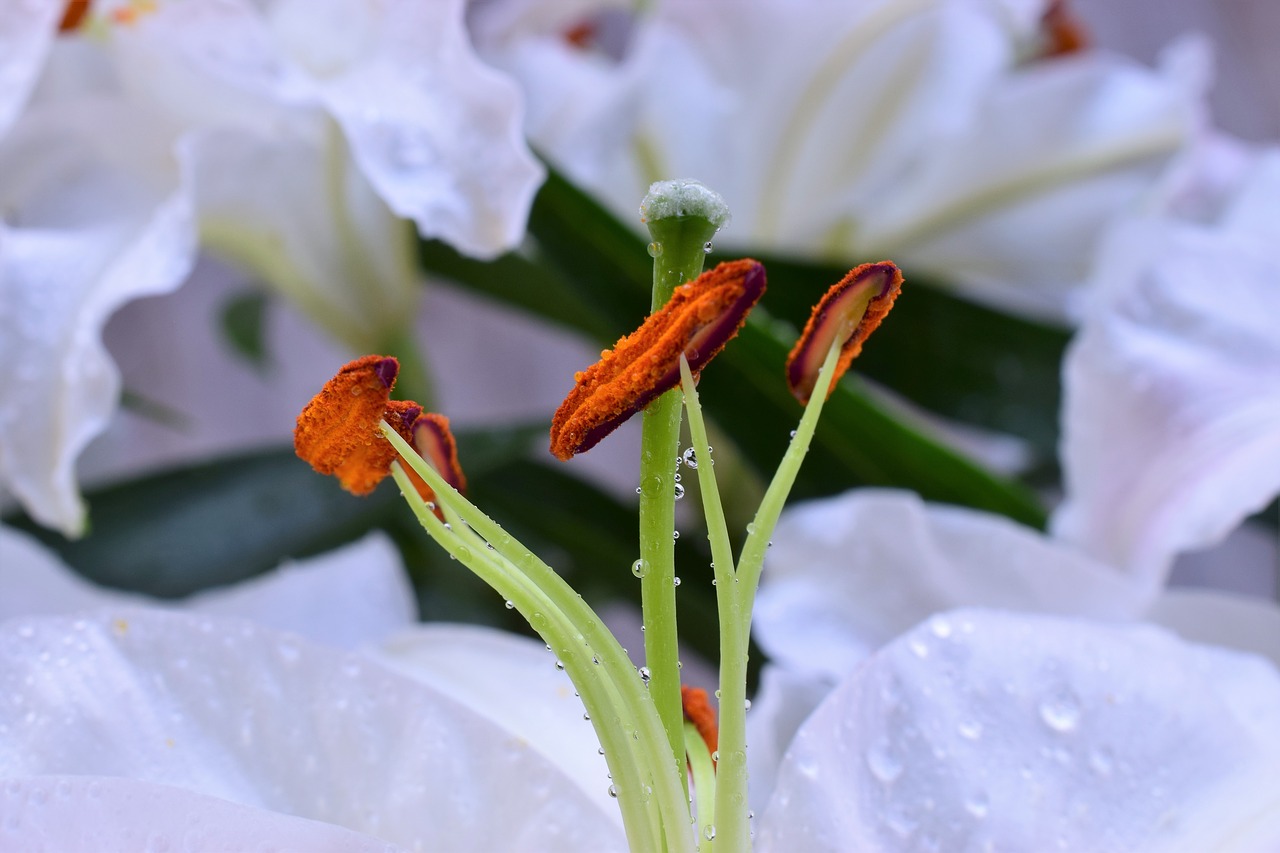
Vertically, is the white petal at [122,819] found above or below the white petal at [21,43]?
below

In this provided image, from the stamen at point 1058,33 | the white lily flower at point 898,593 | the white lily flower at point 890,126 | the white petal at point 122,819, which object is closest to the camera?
the white petal at point 122,819

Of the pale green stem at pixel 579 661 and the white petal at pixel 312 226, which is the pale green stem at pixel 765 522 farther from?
the white petal at pixel 312 226

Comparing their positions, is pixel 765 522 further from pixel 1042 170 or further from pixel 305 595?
pixel 1042 170

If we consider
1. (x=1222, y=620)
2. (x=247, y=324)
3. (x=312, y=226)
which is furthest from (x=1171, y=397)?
(x=247, y=324)

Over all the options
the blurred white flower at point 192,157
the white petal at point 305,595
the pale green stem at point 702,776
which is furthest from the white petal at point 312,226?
the pale green stem at point 702,776

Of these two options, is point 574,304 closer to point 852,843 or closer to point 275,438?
point 852,843

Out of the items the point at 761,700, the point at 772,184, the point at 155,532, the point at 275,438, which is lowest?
the point at 275,438

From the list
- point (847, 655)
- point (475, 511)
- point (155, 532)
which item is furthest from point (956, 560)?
point (155, 532)

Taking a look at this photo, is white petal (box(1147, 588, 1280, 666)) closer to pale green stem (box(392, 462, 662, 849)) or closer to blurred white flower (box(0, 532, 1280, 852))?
blurred white flower (box(0, 532, 1280, 852))
